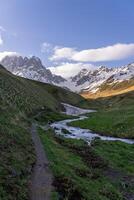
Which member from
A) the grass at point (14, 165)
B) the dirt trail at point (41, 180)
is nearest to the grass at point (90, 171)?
the dirt trail at point (41, 180)

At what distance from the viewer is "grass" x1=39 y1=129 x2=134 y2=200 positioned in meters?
22.4

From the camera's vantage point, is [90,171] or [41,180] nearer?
[41,180]

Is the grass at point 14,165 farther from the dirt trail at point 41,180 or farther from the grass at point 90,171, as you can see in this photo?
the grass at point 90,171

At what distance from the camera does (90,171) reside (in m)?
28.7

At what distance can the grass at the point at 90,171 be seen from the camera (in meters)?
22.4

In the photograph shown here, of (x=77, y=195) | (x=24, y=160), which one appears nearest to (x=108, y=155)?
(x=24, y=160)

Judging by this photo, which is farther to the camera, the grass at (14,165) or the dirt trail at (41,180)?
the dirt trail at (41,180)

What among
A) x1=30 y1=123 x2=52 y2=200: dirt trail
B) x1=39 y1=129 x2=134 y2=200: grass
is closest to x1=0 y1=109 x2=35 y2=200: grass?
x1=30 y1=123 x2=52 y2=200: dirt trail

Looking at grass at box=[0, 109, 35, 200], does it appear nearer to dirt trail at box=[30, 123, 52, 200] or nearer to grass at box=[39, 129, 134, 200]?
dirt trail at box=[30, 123, 52, 200]

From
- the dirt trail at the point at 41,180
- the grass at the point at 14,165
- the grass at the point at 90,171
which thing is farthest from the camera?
the grass at the point at 90,171

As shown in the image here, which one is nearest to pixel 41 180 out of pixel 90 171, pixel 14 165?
pixel 14 165

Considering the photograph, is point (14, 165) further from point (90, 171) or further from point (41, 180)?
point (90, 171)

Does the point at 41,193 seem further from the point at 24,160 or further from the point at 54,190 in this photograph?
the point at 24,160

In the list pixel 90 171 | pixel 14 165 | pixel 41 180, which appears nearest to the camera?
pixel 41 180
